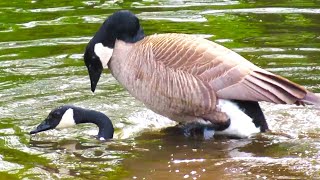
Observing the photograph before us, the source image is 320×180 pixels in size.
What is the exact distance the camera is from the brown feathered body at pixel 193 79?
7859 mm

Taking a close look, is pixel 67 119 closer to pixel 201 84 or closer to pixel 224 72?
pixel 201 84

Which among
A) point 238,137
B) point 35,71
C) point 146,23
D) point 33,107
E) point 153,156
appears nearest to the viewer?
point 153,156

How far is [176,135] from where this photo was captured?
8.52m

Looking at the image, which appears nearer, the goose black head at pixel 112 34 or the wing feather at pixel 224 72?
the wing feather at pixel 224 72

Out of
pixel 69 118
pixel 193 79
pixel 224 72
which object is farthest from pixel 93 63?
pixel 224 72

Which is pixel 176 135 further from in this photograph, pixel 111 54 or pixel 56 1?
pixel 56 1

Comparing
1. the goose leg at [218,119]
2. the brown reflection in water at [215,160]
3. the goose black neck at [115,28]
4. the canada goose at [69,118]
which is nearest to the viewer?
the brown reflection in water at [215,160]

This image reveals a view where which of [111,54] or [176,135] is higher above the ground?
[111,54]

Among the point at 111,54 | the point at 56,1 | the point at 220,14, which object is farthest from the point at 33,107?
the point at 56,1

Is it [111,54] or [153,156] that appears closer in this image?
[153,156]

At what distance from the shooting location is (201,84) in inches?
316

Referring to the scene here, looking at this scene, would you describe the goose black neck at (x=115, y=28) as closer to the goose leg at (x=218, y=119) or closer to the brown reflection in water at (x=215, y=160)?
the brown reflection in water at (x=215, y=160)

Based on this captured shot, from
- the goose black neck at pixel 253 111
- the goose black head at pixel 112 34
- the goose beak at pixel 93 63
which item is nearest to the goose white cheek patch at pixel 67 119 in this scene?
the goose beak at pixel 93 63

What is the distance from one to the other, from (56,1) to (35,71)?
425 centimetres
